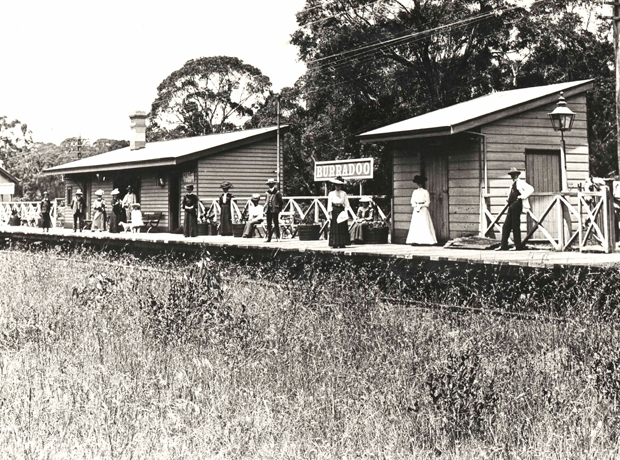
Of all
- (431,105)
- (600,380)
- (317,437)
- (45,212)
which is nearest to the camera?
(317,437)

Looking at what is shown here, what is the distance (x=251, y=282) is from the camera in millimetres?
12320

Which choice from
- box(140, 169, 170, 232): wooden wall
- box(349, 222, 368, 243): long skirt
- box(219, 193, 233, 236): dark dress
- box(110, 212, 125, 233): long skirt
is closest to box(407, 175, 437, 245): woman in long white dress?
box(349, 222, 368, 243): long skirt

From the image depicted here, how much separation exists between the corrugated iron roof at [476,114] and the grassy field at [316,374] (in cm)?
554

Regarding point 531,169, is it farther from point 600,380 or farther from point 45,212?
point 45,212

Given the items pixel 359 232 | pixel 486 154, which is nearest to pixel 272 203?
pixel 359 232

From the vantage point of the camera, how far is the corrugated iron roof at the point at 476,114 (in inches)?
605

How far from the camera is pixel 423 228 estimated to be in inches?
631

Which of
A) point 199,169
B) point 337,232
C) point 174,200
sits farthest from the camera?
point 174,200

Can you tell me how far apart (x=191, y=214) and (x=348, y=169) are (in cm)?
622

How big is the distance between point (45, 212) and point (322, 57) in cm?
1392

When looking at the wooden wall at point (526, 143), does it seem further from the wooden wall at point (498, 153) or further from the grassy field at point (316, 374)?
the grassy field at point (316, 374)

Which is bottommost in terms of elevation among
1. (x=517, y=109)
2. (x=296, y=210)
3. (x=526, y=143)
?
(x=296, y=210)

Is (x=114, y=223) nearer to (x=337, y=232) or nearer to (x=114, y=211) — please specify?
(x=114, y=211)

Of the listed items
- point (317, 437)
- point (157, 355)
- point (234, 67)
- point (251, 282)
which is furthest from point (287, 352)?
point (234, 67)
